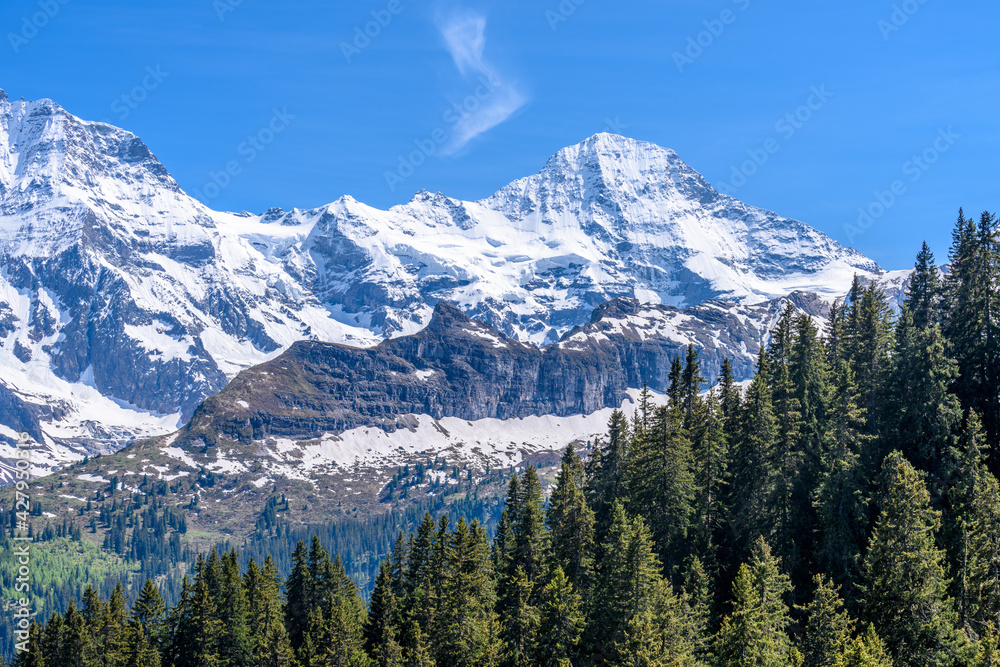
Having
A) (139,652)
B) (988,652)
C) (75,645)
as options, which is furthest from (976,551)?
(75,645)

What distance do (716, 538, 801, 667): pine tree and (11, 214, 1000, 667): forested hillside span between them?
204mm

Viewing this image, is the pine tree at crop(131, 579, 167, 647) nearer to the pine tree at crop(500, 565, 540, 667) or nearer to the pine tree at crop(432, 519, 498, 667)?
the pine tree at crop(432, 519, 498, 667)

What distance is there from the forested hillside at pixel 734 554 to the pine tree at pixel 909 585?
142 millimetres

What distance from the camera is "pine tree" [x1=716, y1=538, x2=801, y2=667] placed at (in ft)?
214

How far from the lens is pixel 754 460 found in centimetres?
8762

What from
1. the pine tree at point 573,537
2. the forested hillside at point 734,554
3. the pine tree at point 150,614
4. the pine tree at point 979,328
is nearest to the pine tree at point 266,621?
the forested hillside at point 734,554

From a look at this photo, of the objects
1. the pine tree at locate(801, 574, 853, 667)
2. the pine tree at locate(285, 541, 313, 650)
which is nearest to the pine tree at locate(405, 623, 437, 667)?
the pine tree at locate(285, 541, 313, 650)

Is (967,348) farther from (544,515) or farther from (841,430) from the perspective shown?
(544,515)

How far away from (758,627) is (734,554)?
871 inches

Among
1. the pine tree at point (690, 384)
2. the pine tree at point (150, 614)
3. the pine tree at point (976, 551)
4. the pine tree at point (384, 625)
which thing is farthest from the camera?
the pine tree at point (690, 384)

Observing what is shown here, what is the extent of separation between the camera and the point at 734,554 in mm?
88188

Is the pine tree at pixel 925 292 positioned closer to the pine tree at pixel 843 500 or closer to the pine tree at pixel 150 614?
the pine tree at pixel 843 500

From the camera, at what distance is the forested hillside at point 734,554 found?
2603 inches

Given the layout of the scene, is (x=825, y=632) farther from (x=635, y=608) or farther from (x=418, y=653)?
(x=418, y=653)
